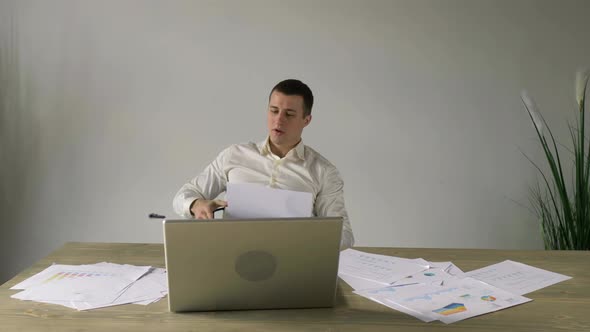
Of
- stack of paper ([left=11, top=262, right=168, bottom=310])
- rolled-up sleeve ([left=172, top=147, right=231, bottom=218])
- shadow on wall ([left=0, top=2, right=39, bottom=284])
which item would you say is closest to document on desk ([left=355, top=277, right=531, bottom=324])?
stack of paper ([left=11, top=262, right=168, bottom=310])

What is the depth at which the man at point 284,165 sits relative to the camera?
2.31 meters

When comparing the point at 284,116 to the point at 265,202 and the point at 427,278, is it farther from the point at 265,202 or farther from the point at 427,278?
the point at 427,278

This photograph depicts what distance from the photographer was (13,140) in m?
3.30

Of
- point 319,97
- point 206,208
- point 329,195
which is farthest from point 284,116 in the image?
point 319,97

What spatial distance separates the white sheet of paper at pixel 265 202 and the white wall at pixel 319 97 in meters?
1.53

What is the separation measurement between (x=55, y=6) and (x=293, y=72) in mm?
1469

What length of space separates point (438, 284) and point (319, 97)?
1881mm

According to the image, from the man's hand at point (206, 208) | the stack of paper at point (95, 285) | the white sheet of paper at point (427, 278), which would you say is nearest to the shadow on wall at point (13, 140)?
the man's hand at point (206, 208)

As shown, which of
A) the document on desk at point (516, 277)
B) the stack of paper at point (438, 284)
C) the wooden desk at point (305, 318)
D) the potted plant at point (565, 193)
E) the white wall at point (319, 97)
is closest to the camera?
the wooden desk at point (305, 318)

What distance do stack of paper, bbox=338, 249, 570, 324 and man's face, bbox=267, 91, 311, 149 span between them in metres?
0.68

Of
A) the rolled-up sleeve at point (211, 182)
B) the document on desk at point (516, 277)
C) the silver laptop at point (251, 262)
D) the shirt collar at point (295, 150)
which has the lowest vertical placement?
the document on desk at point (516, 277)

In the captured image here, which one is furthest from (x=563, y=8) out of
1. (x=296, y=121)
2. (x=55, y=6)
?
(x=55, y=6)

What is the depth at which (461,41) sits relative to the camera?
125 inches

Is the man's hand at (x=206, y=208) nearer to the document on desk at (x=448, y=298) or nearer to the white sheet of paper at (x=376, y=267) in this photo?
the white sheet of paper at (x=376, y=267)
